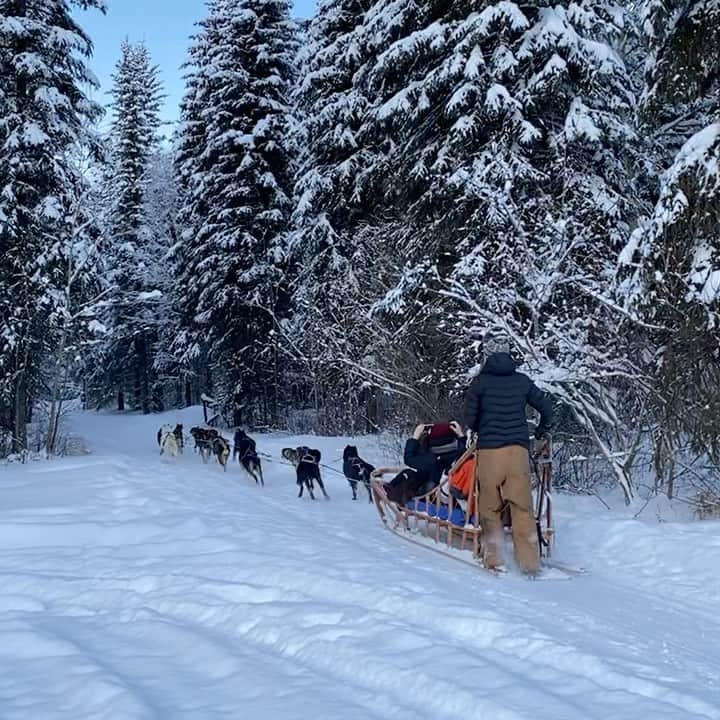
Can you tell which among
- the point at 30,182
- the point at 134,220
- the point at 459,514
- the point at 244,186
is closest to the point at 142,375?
the point at 134,220

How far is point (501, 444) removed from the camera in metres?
6.18

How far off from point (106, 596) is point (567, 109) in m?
9.61

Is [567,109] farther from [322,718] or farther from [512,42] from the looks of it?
[322,718]

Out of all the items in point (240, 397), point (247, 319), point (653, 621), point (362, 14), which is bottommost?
point (653, 621)

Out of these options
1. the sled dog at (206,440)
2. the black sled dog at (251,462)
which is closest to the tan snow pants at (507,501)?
the black sled dog at (251,462)

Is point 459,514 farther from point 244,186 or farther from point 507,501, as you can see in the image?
point 244,186

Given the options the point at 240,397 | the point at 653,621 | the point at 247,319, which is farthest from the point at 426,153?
the point at 240,397

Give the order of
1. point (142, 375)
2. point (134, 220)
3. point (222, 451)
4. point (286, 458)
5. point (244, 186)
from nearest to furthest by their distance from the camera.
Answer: point (286, 458) → point (222, 451) → point (244, 186) → point (134, 220) → point (142, 375)

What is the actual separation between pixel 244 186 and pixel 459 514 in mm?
17313

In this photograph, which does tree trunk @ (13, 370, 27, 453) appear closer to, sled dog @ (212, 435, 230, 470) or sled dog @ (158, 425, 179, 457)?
sled dog @ (158, 425, 179, 457)

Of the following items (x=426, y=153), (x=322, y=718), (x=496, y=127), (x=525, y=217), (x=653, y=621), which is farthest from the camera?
(x=426, y=153)

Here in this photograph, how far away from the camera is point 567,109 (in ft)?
36.8

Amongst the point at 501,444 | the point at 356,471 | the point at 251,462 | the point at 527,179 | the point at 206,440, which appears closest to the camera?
the point at 501,444

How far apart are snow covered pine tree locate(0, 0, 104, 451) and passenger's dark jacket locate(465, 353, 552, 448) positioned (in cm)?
1194
